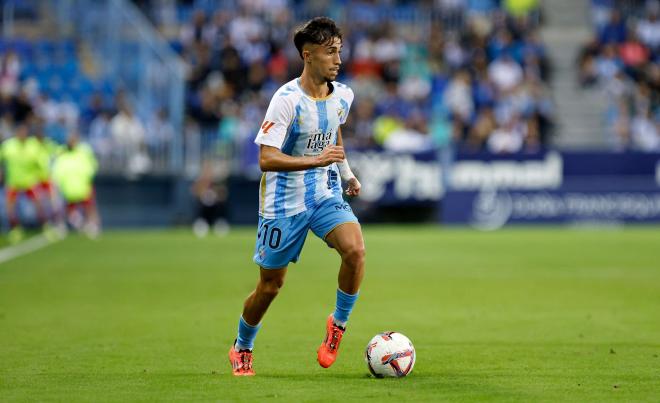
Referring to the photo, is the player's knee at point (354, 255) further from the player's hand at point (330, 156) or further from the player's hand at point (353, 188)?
the player's hand at point (330, 156)

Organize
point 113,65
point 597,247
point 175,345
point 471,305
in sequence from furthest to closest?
point 113,65, point 597,247, point 471,305, point 175,345

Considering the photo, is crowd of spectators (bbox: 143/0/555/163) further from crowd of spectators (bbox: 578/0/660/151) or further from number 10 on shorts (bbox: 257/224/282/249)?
number 10 on shorts (bbox: 257/224/282/249)

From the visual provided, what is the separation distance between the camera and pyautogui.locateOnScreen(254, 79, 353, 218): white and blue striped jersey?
8078 millimetres

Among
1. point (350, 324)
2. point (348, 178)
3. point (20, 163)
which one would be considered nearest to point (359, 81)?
point (20, 163)

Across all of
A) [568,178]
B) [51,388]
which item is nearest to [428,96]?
[568,178]

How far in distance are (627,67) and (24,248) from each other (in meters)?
18.9

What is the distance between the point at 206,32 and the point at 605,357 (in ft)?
83.0

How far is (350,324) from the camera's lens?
37.3 feet

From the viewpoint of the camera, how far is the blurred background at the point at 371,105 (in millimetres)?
27953

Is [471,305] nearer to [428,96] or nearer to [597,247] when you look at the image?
[597,247]

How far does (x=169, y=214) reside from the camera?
29.4 m

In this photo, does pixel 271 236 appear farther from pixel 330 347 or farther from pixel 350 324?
pixel 350 324

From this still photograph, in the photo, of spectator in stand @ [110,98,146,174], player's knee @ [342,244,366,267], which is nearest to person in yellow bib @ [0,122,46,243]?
spectator in stand @ [110,98,146,174]

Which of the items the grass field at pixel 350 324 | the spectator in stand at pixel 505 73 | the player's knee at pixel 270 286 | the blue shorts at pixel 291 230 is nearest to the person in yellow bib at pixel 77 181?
the grass field at pixel 350 324
